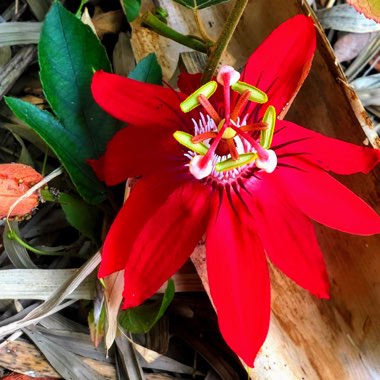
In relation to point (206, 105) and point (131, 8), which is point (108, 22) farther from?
point (206, 105)

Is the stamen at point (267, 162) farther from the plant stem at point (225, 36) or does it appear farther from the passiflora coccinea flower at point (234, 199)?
the plant stem at point (225, 36)

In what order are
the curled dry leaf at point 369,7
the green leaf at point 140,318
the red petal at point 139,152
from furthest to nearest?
the green leaf at point 140,318 → the red petal at point 139,152 → the curled dry leaf at point 369,7

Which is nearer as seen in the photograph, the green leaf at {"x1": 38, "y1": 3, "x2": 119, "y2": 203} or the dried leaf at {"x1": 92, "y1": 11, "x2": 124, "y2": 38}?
the green leaf at {"x1": 38, "y1": 3, "x2": 119, "y2": 203}

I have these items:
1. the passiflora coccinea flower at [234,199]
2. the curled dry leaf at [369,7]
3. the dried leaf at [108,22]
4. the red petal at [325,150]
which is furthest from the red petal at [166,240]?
the dried leaf at [108,22]

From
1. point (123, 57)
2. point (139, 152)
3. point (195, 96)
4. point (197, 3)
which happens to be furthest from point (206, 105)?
point (123, 57)

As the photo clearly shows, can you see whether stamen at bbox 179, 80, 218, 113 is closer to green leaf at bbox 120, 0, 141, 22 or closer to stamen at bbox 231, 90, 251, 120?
stamen at bbox 231, 90, 251, 120

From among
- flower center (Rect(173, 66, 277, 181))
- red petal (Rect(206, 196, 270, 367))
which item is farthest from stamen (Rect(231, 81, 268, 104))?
red petal (Rect(206, 196, 270, 367))
